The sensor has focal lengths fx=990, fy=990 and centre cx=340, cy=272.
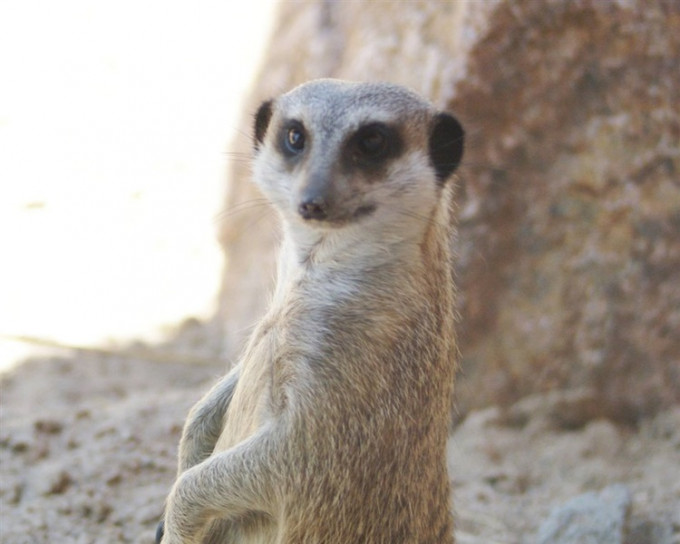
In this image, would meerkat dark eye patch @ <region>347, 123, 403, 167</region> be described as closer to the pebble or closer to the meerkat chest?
the meerkat chest

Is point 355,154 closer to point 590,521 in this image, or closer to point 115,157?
point 590,521

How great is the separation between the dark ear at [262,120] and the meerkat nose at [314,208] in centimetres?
49

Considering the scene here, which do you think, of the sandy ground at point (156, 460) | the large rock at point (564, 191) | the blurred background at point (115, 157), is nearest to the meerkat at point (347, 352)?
the sandy ground at point (156, 460)

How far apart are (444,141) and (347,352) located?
0.61 metres

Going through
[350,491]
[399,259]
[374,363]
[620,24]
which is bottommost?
[350,491]

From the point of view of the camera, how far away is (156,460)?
10.7 feet

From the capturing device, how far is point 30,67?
493 cm

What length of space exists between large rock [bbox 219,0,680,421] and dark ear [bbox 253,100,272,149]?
1052 mm

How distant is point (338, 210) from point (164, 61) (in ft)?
10.6

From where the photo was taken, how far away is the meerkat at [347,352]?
2.15m

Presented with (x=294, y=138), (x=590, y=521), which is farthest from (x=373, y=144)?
(x=590, y=521)

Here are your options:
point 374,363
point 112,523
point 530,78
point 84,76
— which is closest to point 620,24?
point 530,78

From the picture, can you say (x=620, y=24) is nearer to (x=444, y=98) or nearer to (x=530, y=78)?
(x=530, y=78)

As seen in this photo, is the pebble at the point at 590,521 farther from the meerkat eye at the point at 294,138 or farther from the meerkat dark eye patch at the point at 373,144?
the meerkat eye at the point at 294,138
